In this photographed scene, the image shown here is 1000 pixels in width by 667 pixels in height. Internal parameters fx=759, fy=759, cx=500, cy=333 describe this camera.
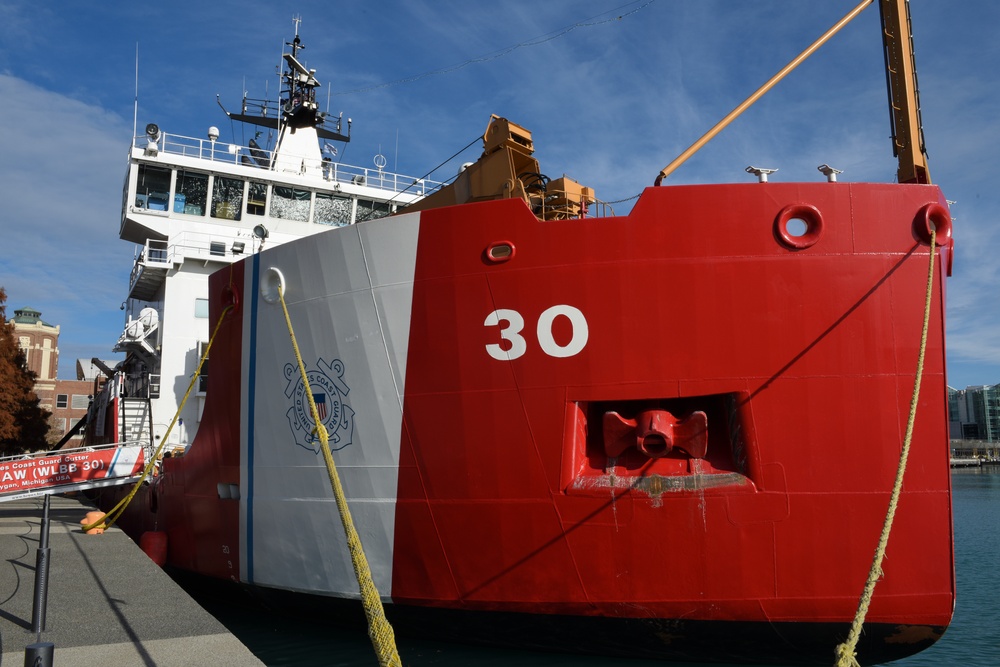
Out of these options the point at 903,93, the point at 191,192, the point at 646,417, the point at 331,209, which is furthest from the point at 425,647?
the point at 191,192

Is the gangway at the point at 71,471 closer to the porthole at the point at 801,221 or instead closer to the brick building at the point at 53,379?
the porthole at the point at 801,221

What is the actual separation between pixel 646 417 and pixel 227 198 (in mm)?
9763

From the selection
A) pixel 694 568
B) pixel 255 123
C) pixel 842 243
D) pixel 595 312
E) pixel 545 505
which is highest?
pixel 255 123

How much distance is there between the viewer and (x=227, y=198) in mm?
13109

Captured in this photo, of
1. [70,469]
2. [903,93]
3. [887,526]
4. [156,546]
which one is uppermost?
[903,93]

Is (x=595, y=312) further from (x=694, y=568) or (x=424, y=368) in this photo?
(x=694, y=568)

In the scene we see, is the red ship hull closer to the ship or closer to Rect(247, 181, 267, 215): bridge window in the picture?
the ship

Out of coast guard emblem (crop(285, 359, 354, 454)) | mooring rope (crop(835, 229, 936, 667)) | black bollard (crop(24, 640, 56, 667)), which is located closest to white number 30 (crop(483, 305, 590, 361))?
coast guard emblem (crop(285, 359, 354, 454))

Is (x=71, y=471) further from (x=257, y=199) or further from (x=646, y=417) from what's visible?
(x=646, y=417)

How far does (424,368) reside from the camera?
21.3 ft

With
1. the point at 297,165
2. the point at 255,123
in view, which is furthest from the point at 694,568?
the point at 255,123

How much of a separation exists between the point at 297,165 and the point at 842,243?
1217 cm

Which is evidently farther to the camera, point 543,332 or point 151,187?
point 151,187

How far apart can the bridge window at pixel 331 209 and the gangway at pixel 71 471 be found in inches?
194
